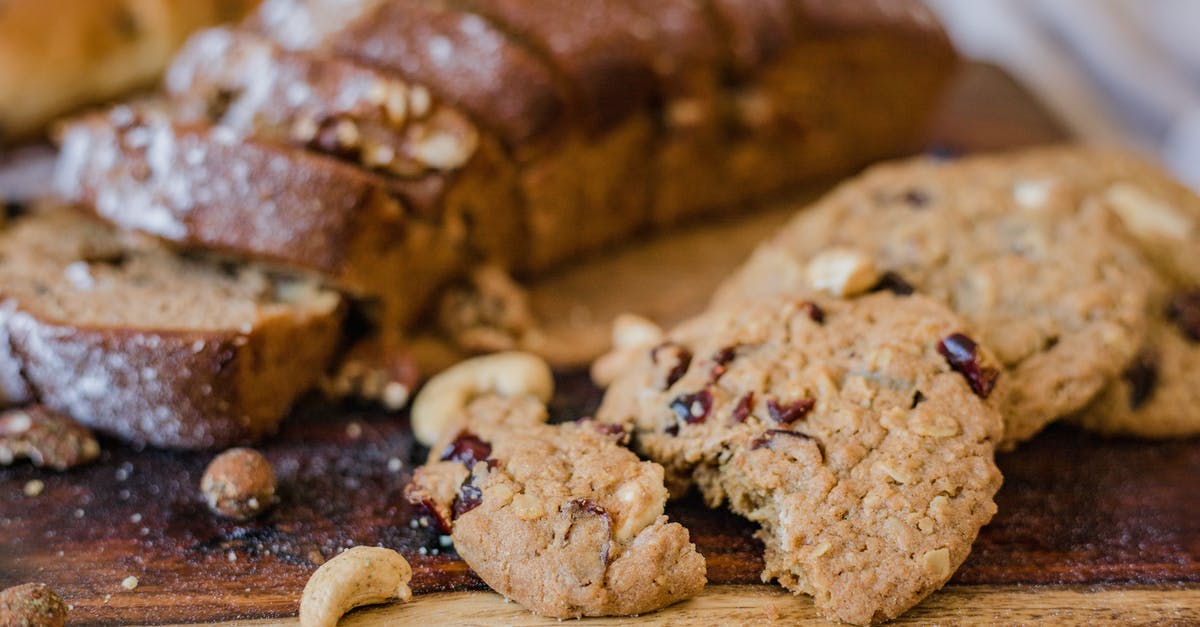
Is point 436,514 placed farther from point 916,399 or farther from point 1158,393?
point 1158,393

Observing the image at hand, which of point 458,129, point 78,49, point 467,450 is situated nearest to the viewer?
point 467,450

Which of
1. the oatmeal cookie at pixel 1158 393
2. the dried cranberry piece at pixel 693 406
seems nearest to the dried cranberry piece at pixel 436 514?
the dried cranberry piece at pixel 693 406

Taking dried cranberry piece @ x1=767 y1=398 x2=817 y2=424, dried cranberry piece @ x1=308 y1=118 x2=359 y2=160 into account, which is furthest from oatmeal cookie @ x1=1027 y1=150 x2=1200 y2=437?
dried cranberry piece @ x1=308 y1=118 x2=359 y2=160

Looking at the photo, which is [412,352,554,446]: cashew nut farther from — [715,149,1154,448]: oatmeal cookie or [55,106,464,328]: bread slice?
[715,149,1154,448]: oatmeal cookie

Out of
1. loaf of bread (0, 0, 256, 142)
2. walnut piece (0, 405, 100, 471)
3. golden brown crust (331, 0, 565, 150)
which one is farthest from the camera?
loaf of bread (0, 0, 256, 142)

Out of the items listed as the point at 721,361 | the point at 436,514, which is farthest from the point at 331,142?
the point at 721,361

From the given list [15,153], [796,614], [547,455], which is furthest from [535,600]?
[15,153]
